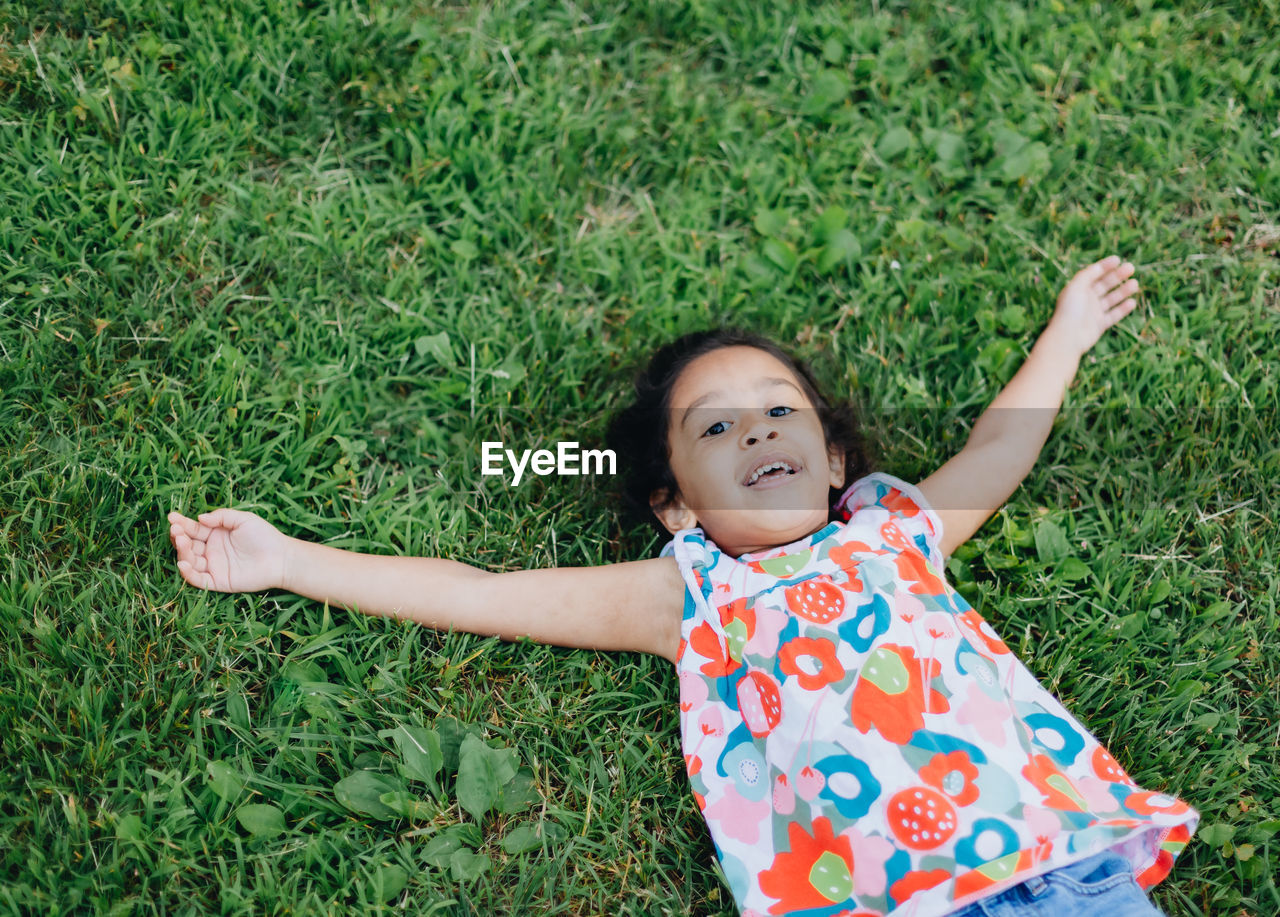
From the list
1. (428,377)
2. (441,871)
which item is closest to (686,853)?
(441,871)

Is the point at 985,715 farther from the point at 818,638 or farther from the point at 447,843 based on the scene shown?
the point at 447,843

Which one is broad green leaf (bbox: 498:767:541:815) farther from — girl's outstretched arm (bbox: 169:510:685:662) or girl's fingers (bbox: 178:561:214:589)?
girl's fingers (bbox: 178:561:214:589)

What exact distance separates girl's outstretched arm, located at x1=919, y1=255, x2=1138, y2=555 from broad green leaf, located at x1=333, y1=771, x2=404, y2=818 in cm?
168

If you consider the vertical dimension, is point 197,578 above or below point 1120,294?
below

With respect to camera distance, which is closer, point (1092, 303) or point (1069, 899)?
point (1069, 899)

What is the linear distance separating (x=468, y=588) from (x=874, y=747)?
113 cm

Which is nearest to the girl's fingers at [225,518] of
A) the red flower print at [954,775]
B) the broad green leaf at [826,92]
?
the red flower print at [954,775]

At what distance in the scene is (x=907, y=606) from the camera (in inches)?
90.8

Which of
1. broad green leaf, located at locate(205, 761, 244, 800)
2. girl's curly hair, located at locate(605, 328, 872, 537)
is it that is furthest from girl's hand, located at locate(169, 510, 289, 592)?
girl's curly hair, located at locate(605, 328, 872, 537)

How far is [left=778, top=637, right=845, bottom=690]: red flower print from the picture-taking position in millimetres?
2209

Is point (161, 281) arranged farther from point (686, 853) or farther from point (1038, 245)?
point (1038, 245)

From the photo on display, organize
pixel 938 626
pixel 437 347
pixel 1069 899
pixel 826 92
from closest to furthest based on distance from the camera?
pixel 1069 899
pixel 938 626
pixel 437 347
pixel 826 92

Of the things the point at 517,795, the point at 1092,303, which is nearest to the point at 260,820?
the point at 517,795

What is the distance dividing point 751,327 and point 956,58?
4.78 feet
